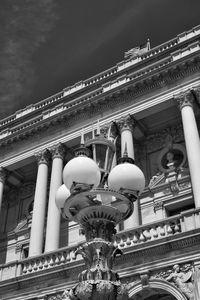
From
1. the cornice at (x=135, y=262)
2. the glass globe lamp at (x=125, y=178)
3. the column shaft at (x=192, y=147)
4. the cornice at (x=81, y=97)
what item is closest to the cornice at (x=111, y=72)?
the cornice at (x=81, y=97)

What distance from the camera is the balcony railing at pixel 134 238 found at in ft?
54.6

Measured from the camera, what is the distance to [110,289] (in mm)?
6367

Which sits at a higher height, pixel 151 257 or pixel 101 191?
pixel 151 257

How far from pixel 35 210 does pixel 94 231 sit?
17.8 meters

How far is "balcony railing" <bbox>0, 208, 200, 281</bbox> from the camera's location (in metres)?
16.6

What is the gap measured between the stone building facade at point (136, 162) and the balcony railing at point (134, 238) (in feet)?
0.14

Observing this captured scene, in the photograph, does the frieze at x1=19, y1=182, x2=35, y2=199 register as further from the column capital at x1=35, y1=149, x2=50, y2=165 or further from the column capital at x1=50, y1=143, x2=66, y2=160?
the column capital at x1=50, y1=143, x2=66, y2=160

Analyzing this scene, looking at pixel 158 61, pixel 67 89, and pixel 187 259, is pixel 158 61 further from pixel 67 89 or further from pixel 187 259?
pixel 187 259

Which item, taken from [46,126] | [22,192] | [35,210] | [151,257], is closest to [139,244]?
[151,257]

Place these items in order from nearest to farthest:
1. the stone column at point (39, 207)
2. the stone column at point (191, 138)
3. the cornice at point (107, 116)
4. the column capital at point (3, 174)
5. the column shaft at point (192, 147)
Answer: the column shaft at point (192, 147)
the stone column at point (191, 138)
the stone column at point (39, 207)
the cornice at point (107, 116)
the column capital at point (3, 174)

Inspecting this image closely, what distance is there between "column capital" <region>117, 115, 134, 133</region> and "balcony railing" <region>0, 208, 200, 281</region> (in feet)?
27.6

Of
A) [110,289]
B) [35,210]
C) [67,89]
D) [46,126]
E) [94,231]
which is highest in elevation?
[67,89]

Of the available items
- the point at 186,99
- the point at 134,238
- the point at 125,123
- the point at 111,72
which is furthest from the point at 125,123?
the point at 134,238

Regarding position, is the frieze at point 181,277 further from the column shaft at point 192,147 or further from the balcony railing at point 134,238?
the column shaft at point 192,147
